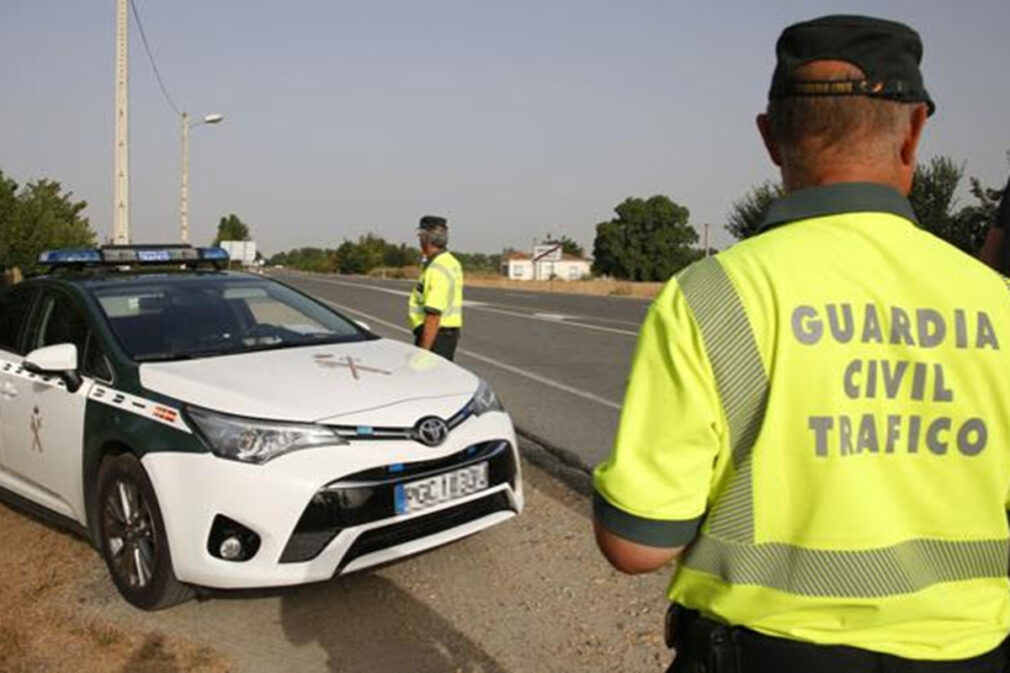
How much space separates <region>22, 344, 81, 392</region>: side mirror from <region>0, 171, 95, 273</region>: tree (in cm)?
1696

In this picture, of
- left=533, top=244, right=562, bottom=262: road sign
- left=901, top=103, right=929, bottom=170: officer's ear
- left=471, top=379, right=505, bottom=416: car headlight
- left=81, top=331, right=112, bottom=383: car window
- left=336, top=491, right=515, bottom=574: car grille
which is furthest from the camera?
left=533, top=244, right=562, bottom=262: road sign

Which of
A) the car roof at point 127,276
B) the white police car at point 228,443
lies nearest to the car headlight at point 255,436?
the white police car at point 228,443

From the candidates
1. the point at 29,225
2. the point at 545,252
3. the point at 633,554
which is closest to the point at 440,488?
the point at 633,554

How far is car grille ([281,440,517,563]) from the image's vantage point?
3328 millimetres

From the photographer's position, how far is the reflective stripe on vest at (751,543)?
1.23 metres

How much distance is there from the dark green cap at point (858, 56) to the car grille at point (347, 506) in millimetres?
2535

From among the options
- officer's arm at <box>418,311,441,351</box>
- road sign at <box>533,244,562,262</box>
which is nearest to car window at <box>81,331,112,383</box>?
officer's arm at <box>418,311,441,351</box>

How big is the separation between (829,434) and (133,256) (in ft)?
17.4

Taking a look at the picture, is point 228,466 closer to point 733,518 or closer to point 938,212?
point 733,518

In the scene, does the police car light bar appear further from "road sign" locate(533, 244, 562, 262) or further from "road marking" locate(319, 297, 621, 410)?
"road sign" locate(533, 244, 562, 262)

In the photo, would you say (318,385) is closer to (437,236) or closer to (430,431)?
(430,431)

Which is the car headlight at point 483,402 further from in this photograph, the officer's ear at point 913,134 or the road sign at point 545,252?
the road sign at point 545,252

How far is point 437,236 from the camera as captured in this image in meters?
6.57

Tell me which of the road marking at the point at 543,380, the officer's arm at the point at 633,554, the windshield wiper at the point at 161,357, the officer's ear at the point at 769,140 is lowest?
the road marking at the point at 543,380
